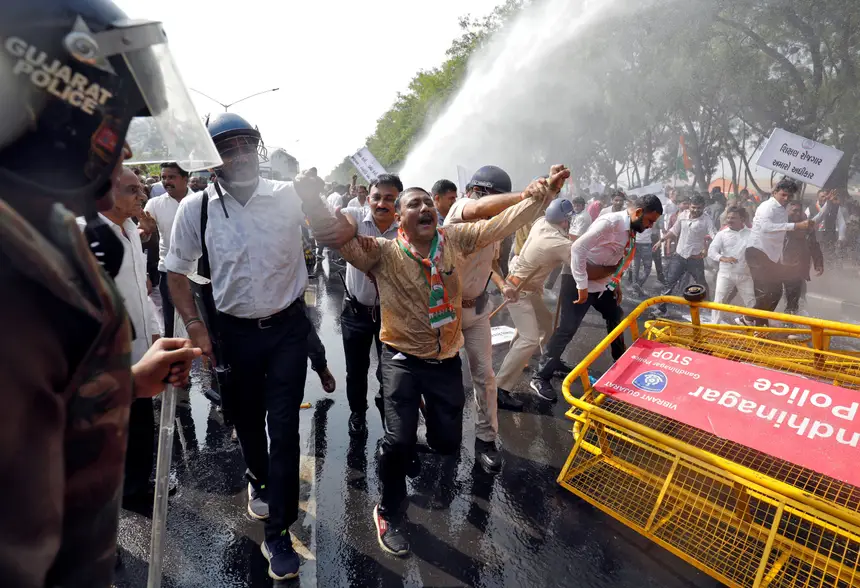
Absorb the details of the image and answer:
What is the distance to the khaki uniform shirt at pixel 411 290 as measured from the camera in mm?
2756

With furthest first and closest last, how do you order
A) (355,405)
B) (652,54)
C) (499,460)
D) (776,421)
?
(652,54) → (355,405) → (499,460) → (776,421)

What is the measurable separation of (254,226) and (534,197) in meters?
1.46

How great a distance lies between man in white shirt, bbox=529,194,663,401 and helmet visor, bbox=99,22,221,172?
3.63 m

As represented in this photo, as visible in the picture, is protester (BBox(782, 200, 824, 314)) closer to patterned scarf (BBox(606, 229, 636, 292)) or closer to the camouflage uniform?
patterned scarf (BBox(606, 229, 636, 292))

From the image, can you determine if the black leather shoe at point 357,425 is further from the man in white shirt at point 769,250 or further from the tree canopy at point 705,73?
the tree canopy at point 705,73

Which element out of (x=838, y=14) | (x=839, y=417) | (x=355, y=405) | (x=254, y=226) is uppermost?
(x=838, y=14)

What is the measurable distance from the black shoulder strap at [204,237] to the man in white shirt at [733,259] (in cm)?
618

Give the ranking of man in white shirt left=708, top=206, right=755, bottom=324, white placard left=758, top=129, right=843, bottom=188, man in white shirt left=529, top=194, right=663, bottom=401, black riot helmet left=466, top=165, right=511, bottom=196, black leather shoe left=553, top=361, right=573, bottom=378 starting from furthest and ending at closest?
white placard left=758, top=129, right=843, bottom=188 < man in white shirt left=708, top=206, right=755, bottom=324 < black leather shoe left=553, top=361, right=573, bottom=378 < man in white shirt left=529, top=194, right=663, bottom=401 < black riot helmet left=466, top=165, right=511, bottom=196

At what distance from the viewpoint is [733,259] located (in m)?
6.54

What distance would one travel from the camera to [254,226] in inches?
103

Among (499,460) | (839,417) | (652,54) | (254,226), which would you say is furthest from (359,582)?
(652,54)

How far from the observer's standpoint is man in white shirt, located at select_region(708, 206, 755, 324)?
6539 mm

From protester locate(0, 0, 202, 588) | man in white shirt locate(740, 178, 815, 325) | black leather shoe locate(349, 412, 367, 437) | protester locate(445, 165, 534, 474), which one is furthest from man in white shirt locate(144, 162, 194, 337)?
man in white shirt locate(740, 178, 815, 325)

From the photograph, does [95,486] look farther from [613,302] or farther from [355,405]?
[613,302]
